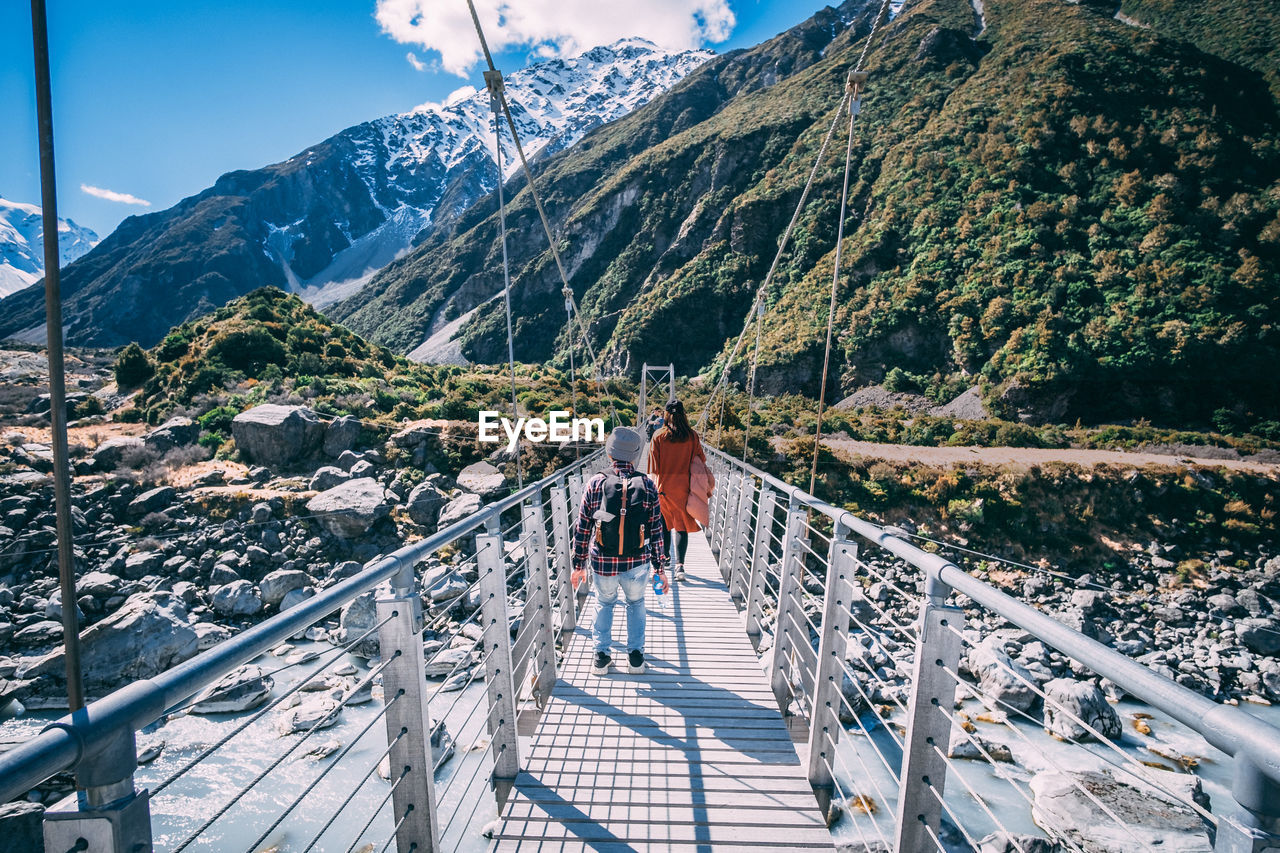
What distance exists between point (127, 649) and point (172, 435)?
32.5 feet

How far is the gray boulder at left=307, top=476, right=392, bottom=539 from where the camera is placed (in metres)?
11.0

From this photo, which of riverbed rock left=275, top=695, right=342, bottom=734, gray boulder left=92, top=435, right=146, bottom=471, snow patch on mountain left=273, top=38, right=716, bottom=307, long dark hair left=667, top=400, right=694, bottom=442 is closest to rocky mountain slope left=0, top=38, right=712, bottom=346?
snow patch on mountain left=273, top=38, right=716, bottom=307

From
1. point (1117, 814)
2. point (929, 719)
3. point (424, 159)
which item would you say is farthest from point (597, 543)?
point (424, 159)

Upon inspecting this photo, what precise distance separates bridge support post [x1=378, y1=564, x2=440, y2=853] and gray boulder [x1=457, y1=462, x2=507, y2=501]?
1087 cm

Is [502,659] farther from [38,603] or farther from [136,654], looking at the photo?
[38,603]

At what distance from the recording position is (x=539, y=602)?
116 inches

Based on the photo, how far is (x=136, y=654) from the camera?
7.06 meters

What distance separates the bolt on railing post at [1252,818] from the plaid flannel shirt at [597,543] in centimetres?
239

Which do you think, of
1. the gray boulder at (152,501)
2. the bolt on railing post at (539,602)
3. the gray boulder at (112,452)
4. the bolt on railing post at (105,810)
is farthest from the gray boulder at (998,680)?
the gray boulder at (112,452)

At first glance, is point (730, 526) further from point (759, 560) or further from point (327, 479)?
point (327, 479)

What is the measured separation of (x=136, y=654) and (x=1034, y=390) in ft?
96.2

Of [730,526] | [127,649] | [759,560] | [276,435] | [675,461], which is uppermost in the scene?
[675,461]

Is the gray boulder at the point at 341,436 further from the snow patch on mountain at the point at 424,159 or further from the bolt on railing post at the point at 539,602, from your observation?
the snow patch on mountain at the point at 424,159

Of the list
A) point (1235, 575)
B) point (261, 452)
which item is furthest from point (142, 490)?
point (1235, 575)
